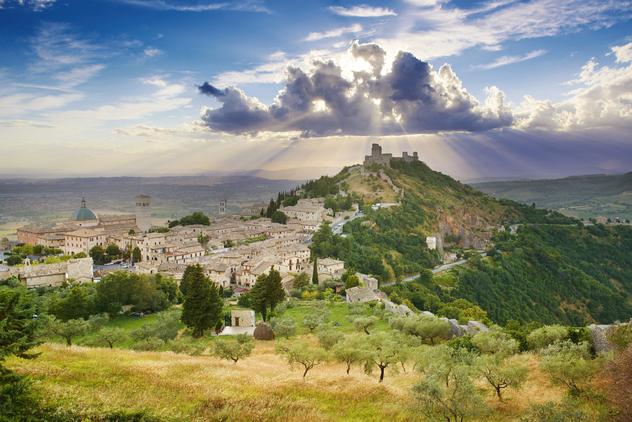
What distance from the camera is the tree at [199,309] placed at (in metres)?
38.6

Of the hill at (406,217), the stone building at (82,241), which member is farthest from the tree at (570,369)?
the stone building at (82,241)

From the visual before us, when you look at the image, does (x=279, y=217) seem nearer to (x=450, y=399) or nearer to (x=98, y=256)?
(x=98, y=256)

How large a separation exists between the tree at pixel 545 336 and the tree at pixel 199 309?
2356cm

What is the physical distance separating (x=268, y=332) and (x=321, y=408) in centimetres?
2163

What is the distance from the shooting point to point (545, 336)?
27000 millimetres

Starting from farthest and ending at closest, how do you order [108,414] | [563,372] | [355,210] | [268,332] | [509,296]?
[355,210]
[509,296]
[268,332]
[563,372]
[108,414]

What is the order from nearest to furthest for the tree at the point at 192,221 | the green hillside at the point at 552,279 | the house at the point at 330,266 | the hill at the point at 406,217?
the house at the point at 330,266 → the hill at the point at 406,217 → the green hillside at the point at 552,279 → the tree at the point at 192,221

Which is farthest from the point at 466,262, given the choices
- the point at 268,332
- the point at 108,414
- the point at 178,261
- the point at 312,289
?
the point at 108,414

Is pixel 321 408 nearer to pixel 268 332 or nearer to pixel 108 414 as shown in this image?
pixel 108 414

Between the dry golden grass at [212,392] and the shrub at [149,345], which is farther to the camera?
the shrub at [149,345]

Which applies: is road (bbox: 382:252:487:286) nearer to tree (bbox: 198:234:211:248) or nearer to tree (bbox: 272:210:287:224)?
tree (bbox: 198:234:211:248)

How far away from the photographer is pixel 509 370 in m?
19.9

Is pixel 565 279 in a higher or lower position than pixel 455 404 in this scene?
lower

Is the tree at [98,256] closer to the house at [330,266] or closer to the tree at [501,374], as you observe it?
the house at [330,266]
